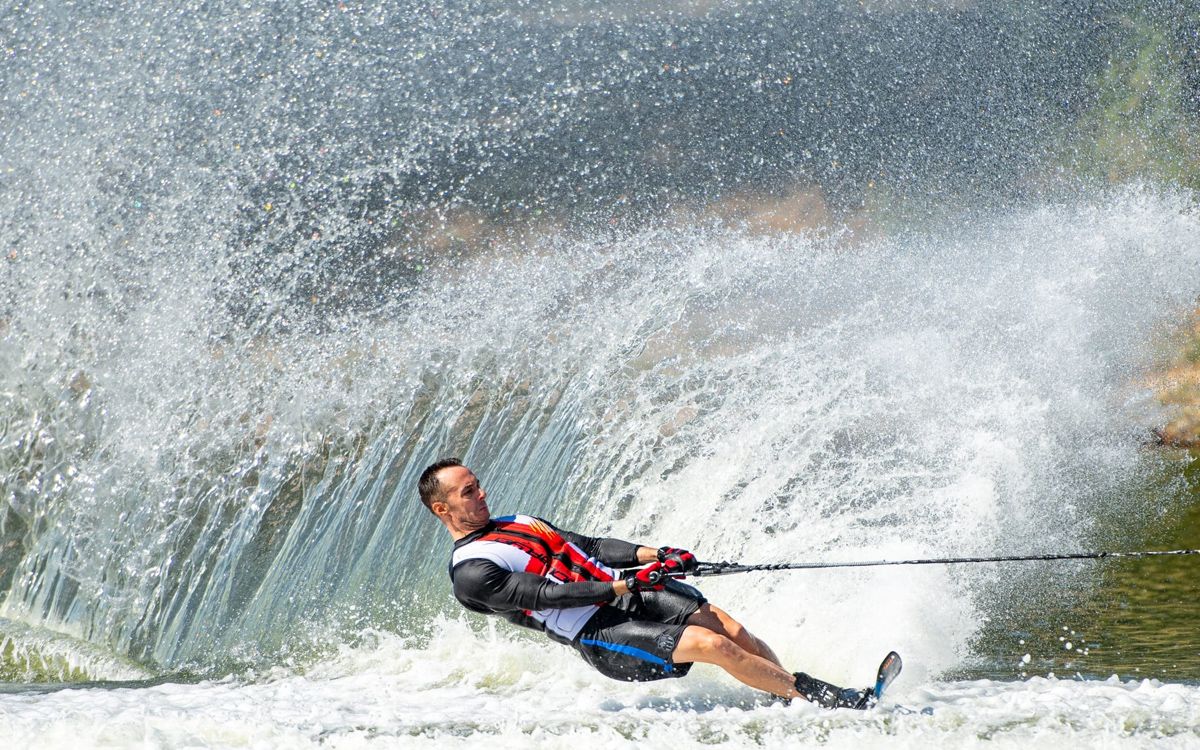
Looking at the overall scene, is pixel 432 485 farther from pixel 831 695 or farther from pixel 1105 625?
pixel 1105 625

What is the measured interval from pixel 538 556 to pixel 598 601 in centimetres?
36

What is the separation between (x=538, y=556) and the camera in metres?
3.77

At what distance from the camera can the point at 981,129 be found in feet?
37.2

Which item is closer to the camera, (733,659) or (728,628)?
(733,659)

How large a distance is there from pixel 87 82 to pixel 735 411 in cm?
455

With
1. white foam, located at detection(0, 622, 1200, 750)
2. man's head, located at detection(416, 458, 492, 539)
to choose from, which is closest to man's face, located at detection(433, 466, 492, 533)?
man's head, located at detection(416, 458, 492, 539)

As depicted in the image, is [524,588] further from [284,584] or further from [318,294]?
[318,294]

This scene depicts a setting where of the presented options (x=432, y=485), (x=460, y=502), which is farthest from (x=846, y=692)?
(x=432, y=485)

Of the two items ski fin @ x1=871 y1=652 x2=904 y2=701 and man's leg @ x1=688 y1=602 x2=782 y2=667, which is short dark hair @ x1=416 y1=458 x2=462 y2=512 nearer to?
man's leg @ x1=688 y1=602 x2=782 y2=667

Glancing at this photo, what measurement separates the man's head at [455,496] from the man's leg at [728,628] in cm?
88

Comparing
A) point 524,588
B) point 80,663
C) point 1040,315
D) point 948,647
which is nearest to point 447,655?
point 524,588

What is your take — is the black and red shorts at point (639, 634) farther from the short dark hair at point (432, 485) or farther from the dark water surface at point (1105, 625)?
A: the dark water surface at point (1105, 625)

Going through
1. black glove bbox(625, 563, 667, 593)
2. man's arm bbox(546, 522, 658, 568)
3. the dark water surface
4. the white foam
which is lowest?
the white foam

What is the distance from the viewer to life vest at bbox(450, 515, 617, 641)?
3678 millimetres
